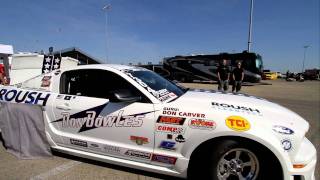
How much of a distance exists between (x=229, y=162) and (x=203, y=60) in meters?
23.8

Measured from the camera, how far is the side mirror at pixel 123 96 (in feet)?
11.0

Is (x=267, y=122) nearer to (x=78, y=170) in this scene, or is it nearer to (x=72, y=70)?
(x=78, y=170)

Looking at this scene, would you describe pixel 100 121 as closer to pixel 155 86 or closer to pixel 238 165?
pixel 155 86

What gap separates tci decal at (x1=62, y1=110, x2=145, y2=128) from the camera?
3455 mm

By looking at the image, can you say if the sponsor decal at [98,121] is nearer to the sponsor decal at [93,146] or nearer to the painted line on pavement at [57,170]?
the sponsor decal at [93,146]

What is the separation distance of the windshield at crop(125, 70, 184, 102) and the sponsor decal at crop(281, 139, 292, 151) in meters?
1.42

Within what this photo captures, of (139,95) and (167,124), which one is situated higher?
(139,95)

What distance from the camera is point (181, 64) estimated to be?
27859 millimetres

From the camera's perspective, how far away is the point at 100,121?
3650 millimetres

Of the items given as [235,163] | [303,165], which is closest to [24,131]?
[235,163]

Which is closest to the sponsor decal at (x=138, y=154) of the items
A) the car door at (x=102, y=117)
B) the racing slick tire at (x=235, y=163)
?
the car door at (x=102, y=117)

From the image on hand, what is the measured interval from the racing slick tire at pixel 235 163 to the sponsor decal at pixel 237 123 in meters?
0.16

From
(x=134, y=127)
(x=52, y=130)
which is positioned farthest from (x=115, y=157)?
(x=52, y=130)

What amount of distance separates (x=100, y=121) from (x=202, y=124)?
1.37 metres
